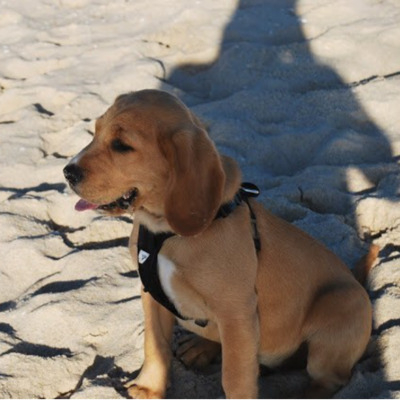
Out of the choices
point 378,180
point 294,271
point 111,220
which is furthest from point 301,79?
point 294,271

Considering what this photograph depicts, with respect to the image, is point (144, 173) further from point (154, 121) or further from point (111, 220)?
point (111, 220)

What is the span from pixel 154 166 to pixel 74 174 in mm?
317

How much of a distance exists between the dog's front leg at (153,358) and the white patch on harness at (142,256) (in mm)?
319

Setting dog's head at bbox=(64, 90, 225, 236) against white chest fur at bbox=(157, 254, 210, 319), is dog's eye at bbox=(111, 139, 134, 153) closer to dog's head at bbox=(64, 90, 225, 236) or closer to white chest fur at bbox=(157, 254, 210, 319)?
dog's head at bbox=(64, 90, 225, 236)

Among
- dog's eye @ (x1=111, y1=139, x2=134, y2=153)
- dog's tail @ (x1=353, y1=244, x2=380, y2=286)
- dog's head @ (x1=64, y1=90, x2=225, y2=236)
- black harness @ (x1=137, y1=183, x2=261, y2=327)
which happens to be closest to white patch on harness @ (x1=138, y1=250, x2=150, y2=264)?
black harness @ (x1=137, y1=183, x2=261, y2=327)

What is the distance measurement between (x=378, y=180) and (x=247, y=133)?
3.37 feet

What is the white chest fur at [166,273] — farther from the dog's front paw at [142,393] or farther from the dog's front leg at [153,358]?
the dog's front paw at [142,393]

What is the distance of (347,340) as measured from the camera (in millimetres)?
2852

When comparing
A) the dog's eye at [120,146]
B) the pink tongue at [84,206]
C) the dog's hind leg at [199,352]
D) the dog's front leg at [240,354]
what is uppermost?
the dog's eye at [120,146]

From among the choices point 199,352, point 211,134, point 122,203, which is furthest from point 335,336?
point 211,134

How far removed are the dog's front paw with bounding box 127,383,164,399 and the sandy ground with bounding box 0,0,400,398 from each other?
3.4 inches

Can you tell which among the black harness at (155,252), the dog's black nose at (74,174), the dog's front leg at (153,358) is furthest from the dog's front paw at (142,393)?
the dog's black nose at (74,174)

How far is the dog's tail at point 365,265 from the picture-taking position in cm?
328

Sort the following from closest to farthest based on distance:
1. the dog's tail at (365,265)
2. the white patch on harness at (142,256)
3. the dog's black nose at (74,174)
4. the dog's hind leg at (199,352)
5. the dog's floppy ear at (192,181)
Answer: the dog's floppy ear at (192,181) < the dog's black nose at (74,174) < the white patch on harness at (142,256) < the dog's hind leg at (199,352) < the dog's tail at (365,265)
